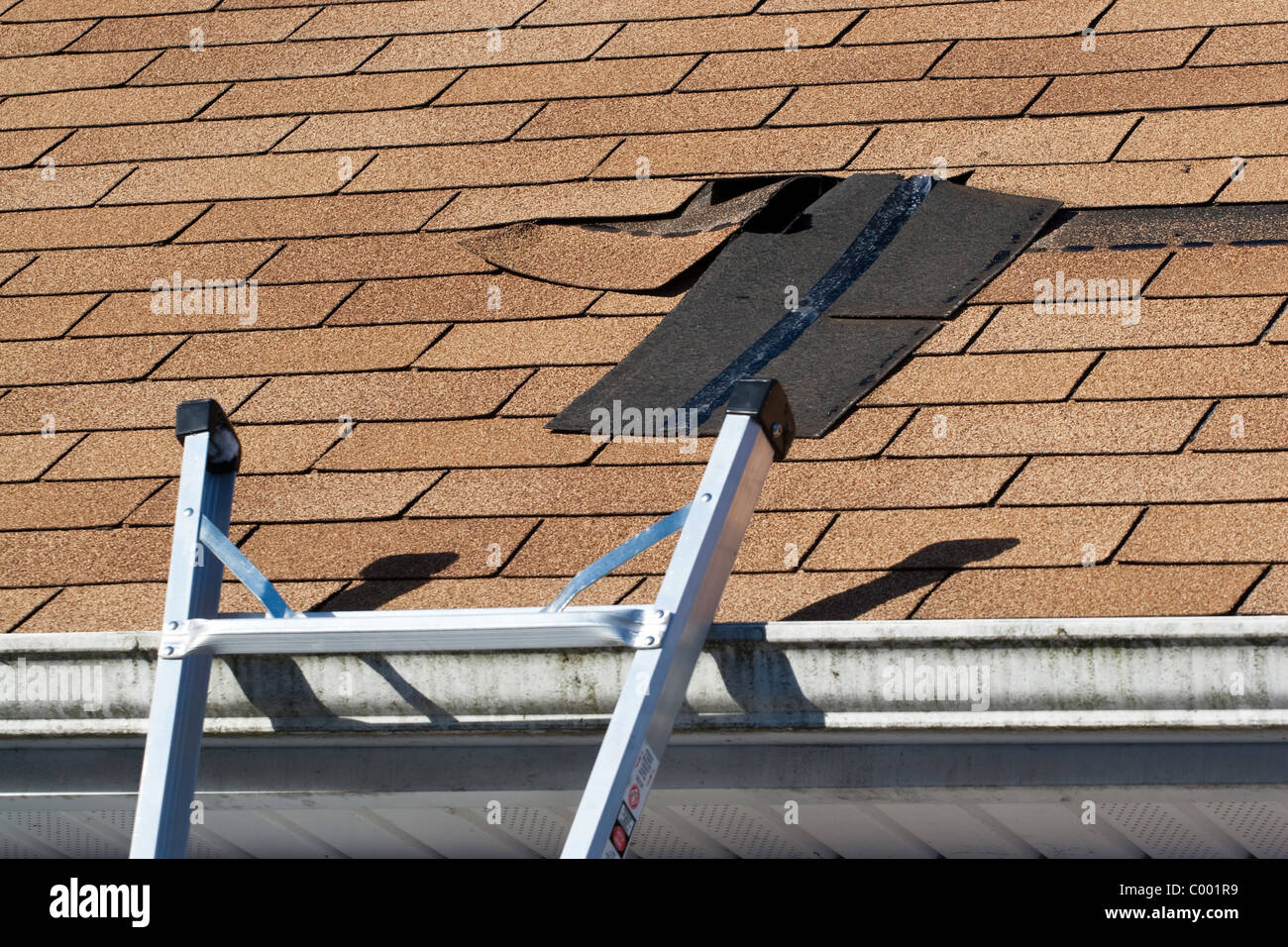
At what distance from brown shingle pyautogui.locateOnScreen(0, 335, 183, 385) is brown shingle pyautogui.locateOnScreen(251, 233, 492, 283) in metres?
0.34

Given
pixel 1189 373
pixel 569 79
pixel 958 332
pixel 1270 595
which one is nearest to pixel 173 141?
pixel 569 79

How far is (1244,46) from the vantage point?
14.1ft

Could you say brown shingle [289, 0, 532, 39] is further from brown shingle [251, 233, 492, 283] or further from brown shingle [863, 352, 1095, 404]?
brown shingle [863, 352, 1095, 404]

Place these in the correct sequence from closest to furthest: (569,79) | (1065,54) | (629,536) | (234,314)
Answer: (629,536) → (234,314) → (1065,54) → (569,79)

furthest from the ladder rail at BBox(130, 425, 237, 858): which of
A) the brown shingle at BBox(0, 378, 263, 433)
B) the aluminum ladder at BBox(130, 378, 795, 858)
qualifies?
the brown shingle at BBox(0, 378, 263, 433)

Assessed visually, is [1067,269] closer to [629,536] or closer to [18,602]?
[629,536]

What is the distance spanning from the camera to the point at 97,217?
14.8 ft

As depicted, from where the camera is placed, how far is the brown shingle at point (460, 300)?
3.97m

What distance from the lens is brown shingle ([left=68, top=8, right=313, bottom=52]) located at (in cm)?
516

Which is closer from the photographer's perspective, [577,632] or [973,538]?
[577,632]

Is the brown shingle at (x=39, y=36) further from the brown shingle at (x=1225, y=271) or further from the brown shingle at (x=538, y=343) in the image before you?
the brown shingle at (x=1225, y=271)

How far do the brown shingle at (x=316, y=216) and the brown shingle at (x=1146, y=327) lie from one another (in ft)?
5.11

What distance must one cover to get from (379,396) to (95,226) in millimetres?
1217
